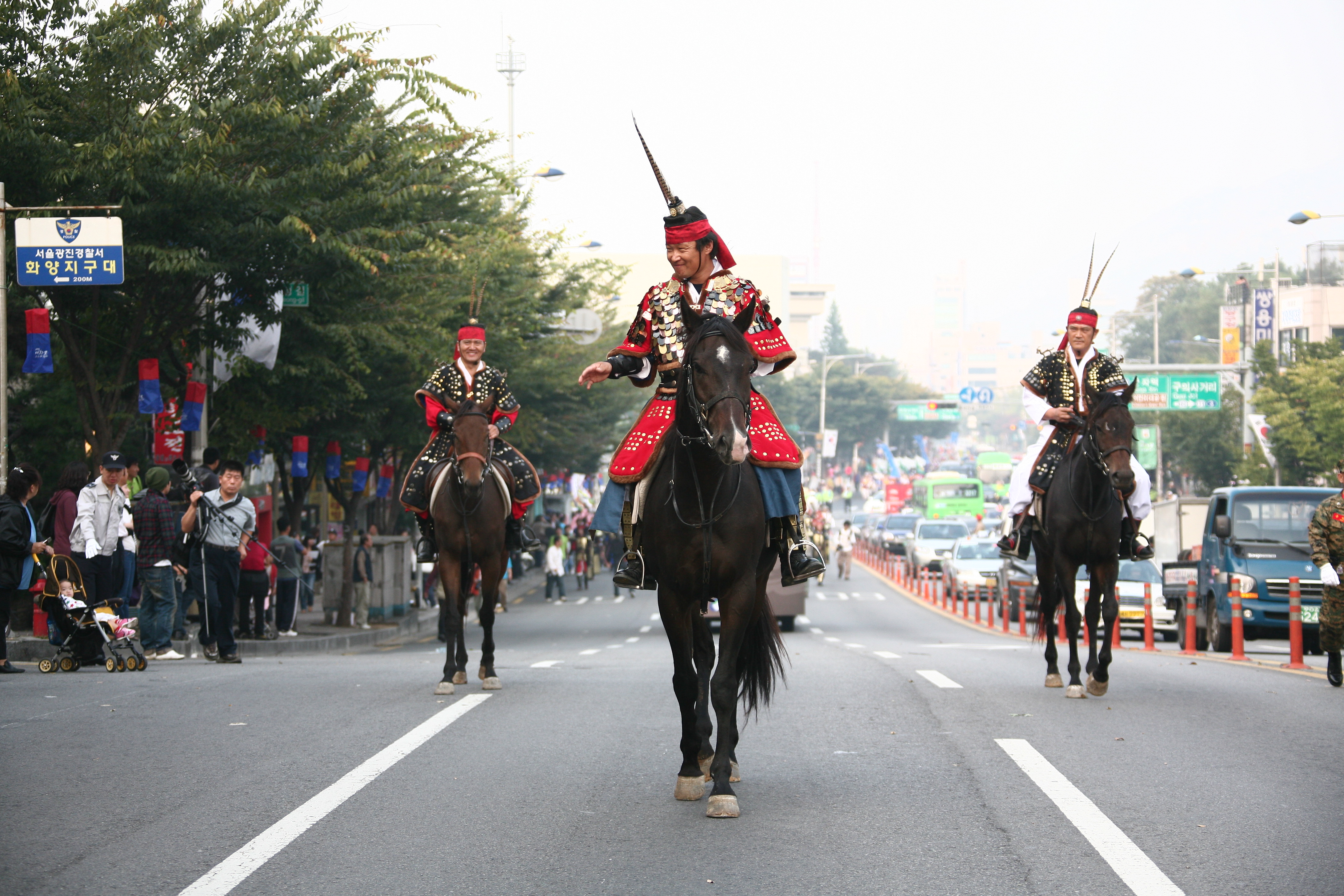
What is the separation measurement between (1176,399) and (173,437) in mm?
38468

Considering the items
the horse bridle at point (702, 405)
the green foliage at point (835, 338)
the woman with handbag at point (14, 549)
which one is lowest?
the woman with handbag at point (14, 549)

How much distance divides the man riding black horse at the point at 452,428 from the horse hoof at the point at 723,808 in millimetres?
5857

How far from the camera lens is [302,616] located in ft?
102

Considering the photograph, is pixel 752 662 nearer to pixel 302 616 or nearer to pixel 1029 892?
pixel 1029 892

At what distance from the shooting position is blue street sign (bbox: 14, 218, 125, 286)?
51.9ft

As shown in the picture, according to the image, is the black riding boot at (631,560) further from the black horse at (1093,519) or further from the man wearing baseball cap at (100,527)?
the man wearing baseball cap at (100,527)

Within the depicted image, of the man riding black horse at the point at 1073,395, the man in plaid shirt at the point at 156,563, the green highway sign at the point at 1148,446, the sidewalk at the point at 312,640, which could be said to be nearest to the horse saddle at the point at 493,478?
the man in plaid shirt at the point at 156,563

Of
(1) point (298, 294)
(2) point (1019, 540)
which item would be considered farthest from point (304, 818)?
(1) point (298, 294)

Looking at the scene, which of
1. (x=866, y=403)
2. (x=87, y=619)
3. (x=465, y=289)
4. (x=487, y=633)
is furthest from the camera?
(x=866, y=403)

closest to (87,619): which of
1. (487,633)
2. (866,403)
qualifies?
(487,633)

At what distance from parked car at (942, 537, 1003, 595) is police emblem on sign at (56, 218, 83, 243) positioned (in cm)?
2461

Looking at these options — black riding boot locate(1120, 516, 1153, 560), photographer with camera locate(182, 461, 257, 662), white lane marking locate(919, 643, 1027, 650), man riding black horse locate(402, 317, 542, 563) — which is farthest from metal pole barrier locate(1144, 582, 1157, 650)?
photographer with camera locate(182, 461, 257, 662)

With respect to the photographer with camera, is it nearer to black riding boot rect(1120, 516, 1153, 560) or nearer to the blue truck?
black riding boot rect(1120, 516, 1153, 560)

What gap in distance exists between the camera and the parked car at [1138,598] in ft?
83.9
